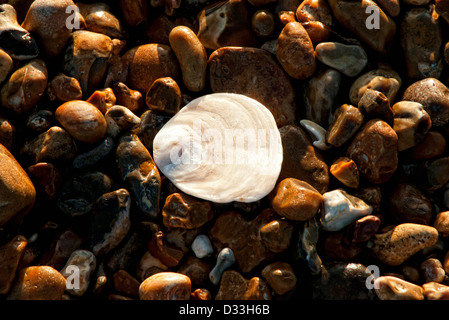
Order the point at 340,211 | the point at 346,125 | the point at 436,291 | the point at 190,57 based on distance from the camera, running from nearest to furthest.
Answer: the point at 436,291
the point at 340,211
the point at 346,125
the point at 190,57

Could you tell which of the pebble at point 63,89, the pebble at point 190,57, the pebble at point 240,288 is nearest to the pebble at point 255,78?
the pebble at point 190,57

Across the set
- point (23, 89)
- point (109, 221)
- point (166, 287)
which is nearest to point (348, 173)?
point (166, 287)

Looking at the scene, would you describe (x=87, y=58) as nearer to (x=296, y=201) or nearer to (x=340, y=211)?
(x=296, y=201)

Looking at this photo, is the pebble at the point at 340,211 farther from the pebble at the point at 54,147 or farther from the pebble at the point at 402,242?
the pebble at the point at 54,147

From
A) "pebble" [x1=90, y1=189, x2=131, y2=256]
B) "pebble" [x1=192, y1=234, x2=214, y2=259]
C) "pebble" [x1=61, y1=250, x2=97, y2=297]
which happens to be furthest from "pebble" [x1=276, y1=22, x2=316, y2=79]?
"pebble" [x1=61, y1=250, x2=97, y2=297]

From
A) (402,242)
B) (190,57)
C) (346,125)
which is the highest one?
(190,57)

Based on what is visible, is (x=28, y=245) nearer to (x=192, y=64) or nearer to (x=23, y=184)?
(x=23, y=184)

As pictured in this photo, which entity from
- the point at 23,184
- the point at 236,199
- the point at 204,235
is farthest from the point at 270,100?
the point at 23,184
